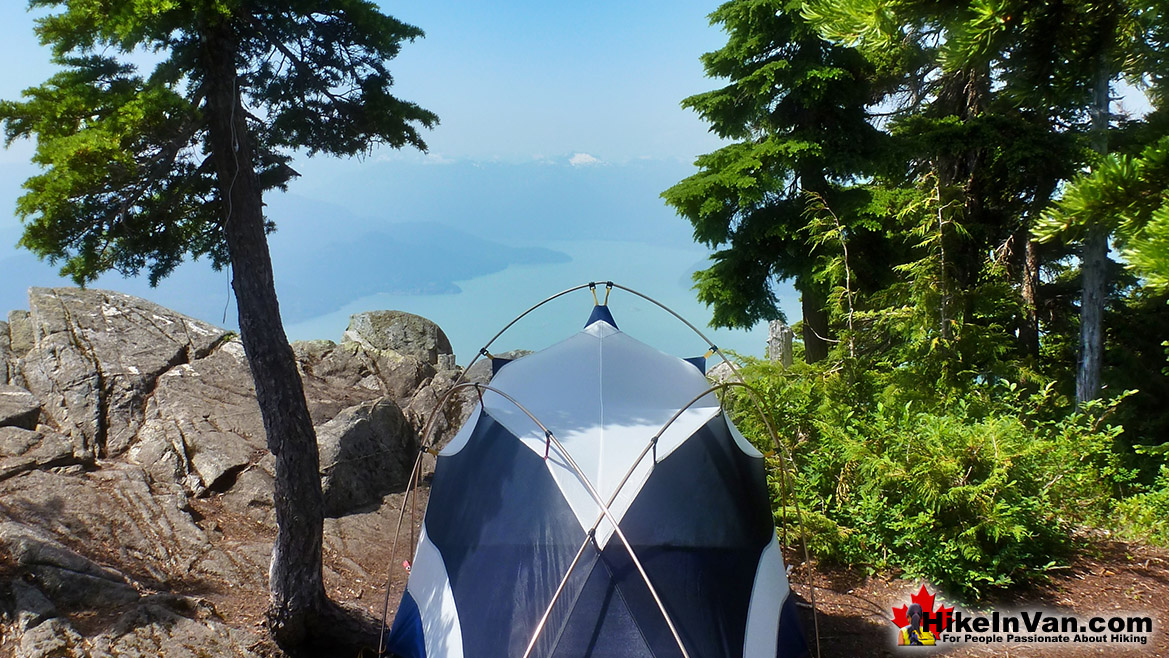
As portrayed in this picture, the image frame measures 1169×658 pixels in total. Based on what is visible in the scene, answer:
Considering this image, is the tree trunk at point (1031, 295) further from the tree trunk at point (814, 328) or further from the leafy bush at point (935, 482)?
the leafy bush at point (935, 482)

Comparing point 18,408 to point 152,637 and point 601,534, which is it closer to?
point 152,637

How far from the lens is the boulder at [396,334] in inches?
463

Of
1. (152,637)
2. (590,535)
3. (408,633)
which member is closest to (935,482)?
(590,535)

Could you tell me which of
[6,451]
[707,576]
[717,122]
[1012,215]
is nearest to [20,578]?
[6,451]

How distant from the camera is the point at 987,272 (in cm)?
961

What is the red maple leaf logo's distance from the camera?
5.41m

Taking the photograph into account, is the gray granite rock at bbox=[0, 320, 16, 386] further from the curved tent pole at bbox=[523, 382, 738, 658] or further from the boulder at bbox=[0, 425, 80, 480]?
the curved tent pole at bbox=[523, 382, 738, 658]

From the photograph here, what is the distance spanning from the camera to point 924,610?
17.8ft

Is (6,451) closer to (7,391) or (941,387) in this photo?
(7,391)

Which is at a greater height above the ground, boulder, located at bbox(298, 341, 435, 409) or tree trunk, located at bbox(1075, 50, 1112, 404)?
tree trunk, located at bbox(1075, 50, 1112, 404)

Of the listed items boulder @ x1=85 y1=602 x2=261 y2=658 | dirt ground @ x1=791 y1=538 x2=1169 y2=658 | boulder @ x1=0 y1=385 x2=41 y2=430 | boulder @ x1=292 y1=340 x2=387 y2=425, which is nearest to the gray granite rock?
boulder @ x1=0 y1=385 x2=41 y2=430

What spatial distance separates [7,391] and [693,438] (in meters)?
8.02

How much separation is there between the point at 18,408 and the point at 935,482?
9216 mm

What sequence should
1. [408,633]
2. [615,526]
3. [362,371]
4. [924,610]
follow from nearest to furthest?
[615,526] < [408,633] < [924,610] < [362,371]
